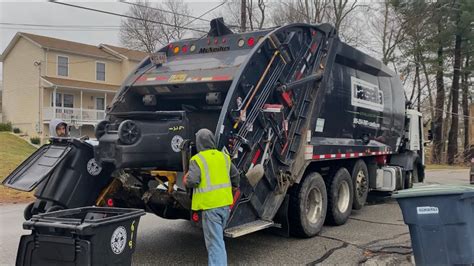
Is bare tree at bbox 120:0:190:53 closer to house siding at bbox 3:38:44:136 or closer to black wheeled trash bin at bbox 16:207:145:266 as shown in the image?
house siding at bbox 3:38:44:136

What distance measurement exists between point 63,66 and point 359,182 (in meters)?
26.3

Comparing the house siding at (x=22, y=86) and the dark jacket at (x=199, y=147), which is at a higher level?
the house siding at (x=22, y=86)

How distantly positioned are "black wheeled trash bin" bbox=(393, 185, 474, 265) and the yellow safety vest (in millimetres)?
1913

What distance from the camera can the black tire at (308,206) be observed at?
6.43 meters

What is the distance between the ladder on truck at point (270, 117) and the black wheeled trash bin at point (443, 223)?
64.5 inches

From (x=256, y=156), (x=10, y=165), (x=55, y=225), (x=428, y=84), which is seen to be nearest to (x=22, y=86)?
(x=10, y=165)

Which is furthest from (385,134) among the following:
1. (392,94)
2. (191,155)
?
(191,155)

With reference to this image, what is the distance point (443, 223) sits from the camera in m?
4.86

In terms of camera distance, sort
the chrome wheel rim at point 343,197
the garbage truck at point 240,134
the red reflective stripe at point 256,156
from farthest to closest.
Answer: the chrome wheel rim at point 343,197
the red reflective stripe at point 256,156
the garbage truck at point 240,134

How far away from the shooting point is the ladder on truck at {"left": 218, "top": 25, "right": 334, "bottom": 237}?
540cm

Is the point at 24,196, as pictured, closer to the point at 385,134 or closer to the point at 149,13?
the point at 385,134

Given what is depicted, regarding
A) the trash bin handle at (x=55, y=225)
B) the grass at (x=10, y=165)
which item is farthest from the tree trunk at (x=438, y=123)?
the trash bin handle at (x=55, y=225)

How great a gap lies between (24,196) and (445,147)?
1142 inches

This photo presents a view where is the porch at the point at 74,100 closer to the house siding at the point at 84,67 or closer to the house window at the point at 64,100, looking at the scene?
the house window at the point at 64,100
